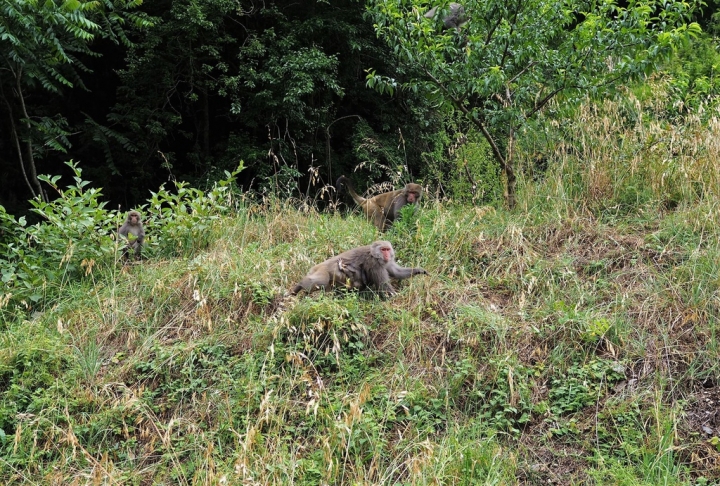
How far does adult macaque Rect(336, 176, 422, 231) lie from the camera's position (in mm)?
6766

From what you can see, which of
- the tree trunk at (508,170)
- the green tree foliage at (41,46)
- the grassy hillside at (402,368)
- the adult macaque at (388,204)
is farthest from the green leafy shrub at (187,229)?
the tree trunk at (508,170)

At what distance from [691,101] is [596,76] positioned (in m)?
1.26

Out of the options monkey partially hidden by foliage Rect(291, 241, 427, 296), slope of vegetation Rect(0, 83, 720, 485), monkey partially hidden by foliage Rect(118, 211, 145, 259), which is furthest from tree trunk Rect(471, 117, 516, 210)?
monkey partially hidden by foliage Rect(118, 211, 145, 259)

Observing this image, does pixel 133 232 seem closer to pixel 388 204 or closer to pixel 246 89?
pixel 388 204

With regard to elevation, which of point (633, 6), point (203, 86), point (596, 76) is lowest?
point (203, 86)

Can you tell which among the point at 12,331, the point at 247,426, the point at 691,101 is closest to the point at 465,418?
the point at 247,426

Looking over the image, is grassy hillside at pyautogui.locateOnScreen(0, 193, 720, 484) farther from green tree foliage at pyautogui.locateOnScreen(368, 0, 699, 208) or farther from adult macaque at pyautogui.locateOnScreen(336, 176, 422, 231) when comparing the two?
green tree foliage at pyautogui.locateOnScreen(368, 0, 699, 208)

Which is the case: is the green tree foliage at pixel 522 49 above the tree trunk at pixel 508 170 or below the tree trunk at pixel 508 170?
above

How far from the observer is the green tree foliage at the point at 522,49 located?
591cm

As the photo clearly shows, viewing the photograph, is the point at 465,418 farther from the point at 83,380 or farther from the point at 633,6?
the point at 633,6

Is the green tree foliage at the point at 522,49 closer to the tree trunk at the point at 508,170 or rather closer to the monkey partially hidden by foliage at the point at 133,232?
the tree trunk at the point at 508,170

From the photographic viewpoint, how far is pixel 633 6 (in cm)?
603

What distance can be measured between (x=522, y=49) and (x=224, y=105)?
7.22 metres

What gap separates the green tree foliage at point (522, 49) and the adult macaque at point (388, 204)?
3.03ft
